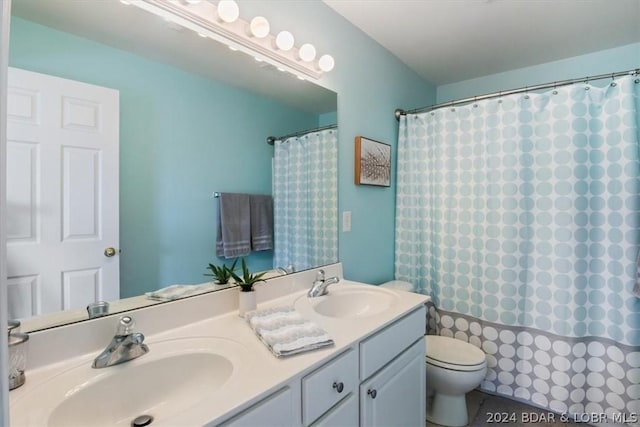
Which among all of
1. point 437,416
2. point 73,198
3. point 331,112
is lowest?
point 437,416

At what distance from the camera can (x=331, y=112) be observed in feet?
5.58

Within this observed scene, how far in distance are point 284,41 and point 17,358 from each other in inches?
54.7

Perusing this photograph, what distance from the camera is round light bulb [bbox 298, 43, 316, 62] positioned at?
4.79ft

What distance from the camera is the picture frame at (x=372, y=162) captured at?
6.10 ft

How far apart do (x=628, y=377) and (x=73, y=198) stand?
2.57 metres

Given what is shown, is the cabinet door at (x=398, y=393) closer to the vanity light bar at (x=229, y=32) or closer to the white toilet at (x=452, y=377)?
the white toilet at (x=452, y=377)

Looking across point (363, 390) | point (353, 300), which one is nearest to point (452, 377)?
point (353, 300)

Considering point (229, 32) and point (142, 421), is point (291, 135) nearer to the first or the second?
point (229, 32)

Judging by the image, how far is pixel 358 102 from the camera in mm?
1877

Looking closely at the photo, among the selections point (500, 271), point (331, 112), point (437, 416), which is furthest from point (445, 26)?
Result: point (437, 416)

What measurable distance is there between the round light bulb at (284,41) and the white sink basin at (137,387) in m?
1.22

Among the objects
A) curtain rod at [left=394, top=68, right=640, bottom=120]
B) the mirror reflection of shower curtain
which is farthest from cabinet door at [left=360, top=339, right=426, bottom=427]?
curtain rod at [left=394, top=68, right=640, bottom=120]

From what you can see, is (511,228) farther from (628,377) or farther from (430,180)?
(628,377)

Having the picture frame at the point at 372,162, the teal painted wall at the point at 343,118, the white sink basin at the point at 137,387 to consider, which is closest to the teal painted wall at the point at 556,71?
the teal painted wall at the point at 343,118
